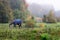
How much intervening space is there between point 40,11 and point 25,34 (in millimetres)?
579

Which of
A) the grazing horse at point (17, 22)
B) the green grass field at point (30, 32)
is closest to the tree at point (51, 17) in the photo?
the green grass field at point (30, 32)

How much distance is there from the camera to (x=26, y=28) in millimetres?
3926

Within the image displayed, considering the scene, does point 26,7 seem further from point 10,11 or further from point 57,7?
point 57,7

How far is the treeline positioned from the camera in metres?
3.92

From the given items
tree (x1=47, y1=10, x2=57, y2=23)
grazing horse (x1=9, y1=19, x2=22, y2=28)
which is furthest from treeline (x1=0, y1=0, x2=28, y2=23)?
tree (x1=47, y1=10, x2=57, y2=23)

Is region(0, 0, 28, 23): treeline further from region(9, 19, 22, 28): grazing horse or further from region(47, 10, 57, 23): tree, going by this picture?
region(47, 10, 57, 23): tree

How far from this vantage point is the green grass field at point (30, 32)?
3.81 meters

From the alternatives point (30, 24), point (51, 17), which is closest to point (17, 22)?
point (30, 24)

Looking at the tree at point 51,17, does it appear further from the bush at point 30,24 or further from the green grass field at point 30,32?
the bush at point 30,24

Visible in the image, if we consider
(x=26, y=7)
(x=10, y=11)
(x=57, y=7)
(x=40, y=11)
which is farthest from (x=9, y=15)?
(x=57, y=7)

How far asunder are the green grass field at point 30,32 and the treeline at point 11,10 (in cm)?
16

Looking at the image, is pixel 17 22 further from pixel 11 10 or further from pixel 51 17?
pixel 51 17

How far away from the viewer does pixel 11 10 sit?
12.9 feet

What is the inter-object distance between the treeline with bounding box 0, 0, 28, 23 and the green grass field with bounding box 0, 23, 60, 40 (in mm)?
164
